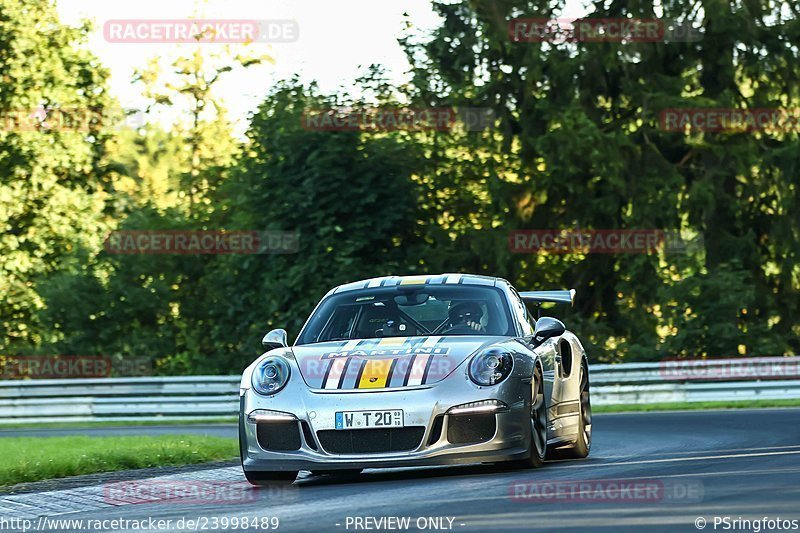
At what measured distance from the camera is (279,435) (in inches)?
398

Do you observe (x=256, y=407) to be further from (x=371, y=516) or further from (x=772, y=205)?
(x=772, y=205)

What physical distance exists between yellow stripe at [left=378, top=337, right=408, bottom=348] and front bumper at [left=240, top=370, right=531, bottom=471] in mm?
685

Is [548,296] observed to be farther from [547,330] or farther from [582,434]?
[547,330]

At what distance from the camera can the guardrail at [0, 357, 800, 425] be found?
25484 millimetres

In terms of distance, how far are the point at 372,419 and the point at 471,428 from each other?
2.18ft

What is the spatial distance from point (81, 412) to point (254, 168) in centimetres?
731

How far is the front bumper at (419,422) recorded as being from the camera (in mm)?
9805

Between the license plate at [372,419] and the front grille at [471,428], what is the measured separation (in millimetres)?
350
